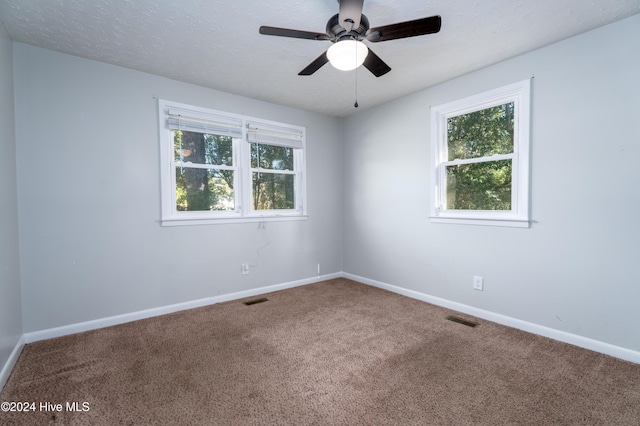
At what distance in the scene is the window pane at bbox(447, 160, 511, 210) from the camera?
288cm

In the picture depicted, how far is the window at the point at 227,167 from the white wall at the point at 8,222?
1.10m

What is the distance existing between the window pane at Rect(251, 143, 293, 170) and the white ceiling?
35.0 inches

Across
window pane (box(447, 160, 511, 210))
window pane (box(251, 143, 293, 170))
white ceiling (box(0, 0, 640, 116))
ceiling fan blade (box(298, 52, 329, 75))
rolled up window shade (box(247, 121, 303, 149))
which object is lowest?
window pane (box(447, 160, 511, 210))

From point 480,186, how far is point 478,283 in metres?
1.00

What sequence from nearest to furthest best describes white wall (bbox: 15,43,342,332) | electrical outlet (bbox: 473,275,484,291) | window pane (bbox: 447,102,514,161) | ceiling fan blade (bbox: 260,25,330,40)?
ceiling fan blade (bbox: 260,25,330,40) < white wall (bbox: 15,43,342,332) < window pane (bbox: 447,102,514,161) < electrical outlet (bbox: 473,275,484,291)

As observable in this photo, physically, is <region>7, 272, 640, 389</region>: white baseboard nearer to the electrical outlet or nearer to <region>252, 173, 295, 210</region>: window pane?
the electrical outlet

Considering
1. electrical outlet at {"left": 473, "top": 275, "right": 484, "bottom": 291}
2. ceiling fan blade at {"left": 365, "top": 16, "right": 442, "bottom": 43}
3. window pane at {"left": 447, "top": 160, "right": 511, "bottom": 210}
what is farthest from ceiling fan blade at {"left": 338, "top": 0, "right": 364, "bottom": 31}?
electrical outlet at {"left": 473, "top": 275, "right": 484, "bottom": 291}

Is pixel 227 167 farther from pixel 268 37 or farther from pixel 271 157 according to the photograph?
pixel 268 37

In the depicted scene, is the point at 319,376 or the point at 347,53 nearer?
the point at 347,53

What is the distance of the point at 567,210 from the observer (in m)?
2.45

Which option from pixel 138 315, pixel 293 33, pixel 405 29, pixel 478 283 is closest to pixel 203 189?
pixel 138 315

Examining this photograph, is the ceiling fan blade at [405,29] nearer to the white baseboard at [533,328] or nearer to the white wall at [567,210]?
the white wall at [567,210]

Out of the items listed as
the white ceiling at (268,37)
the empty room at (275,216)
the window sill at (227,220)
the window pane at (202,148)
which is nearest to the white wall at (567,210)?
the empty room at (275,216)

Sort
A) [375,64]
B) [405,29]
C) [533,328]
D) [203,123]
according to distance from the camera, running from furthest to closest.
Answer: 1. [203,123]
2. [533,328]
3. [375,64]
4. [405,29]
